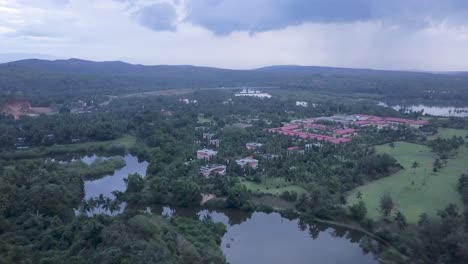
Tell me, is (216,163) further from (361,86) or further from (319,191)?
(361,86)

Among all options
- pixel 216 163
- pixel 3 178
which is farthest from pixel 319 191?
pixel 3 178

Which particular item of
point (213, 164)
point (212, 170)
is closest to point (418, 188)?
point (212, 170)

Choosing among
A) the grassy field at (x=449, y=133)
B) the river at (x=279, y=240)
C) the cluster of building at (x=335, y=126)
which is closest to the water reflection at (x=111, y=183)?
the river at (x=279, y=240)

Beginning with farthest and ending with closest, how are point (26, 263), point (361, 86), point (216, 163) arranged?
1. point (361, 86)
2. point (216, 163)
3. point (26, 263)

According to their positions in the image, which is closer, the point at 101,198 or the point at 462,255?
the point at 462,255

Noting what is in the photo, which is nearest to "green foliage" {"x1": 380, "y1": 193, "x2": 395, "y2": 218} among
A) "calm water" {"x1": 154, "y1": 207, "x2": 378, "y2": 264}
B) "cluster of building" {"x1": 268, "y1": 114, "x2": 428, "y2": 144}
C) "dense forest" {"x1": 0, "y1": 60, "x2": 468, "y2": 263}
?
"dense forest" {"x1": 0, "y1": 60, "x2": 468, "y2": 263}

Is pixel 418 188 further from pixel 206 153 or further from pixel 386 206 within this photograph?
pixel 206 153
